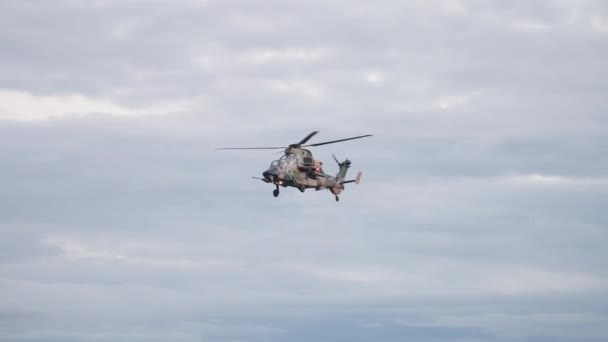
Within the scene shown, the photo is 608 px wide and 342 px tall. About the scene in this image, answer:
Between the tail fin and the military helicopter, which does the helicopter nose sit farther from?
the tail fin

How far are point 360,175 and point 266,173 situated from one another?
18936mm

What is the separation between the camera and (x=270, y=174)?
105m

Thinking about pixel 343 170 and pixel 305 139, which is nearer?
pixel 305 139

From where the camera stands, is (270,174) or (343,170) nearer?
(270,174)

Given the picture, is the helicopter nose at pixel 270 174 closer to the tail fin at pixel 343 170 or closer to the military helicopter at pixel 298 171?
the military helicopter at pixel 298 171

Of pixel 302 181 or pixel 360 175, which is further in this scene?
pixel 360 175

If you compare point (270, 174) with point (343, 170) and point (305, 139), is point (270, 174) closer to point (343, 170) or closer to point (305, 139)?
point (305, 139)

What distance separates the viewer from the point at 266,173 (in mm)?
104688

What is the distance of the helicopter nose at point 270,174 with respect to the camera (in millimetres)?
104688

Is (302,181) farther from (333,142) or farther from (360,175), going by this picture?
(360,175)

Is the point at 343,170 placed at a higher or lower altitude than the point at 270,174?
higher

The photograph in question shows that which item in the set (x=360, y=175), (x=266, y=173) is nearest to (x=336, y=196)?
(x=360, y=175)

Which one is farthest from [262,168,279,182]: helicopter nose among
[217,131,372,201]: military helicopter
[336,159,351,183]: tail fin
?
Result: [336,159,351,183]: tail fin

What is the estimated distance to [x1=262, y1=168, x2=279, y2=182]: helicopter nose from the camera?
4122 inches
